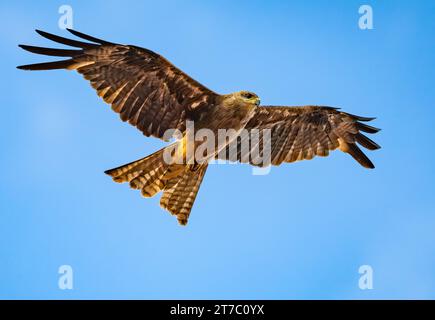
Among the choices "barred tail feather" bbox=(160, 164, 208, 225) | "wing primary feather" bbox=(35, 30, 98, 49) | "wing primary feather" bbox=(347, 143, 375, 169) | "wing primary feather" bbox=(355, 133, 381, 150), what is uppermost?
"wing primary feather" bbox=(35, 30, 98, 49)

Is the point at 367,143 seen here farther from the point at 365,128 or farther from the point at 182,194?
the point at 182,194

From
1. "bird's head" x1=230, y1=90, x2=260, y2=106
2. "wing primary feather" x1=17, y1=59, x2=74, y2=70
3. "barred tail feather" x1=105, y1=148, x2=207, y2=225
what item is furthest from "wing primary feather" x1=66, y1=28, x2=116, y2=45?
"bird's head" x1=230, y1=90, x2=260, y2=106

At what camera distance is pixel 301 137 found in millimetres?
15914

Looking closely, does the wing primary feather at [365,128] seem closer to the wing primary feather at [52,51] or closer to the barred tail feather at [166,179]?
the barred tail feather at [166,179]

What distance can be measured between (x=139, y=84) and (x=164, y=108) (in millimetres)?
704

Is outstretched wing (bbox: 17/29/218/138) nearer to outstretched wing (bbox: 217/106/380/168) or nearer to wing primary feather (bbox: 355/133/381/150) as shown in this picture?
outstretched wing (bbox: 217/106/380/168)

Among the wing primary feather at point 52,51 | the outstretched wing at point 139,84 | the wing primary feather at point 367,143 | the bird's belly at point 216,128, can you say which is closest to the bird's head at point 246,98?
the bird's belly at point 216,128

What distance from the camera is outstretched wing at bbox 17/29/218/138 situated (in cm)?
1382

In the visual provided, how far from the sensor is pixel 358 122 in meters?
15.8

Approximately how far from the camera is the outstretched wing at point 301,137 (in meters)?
15.7

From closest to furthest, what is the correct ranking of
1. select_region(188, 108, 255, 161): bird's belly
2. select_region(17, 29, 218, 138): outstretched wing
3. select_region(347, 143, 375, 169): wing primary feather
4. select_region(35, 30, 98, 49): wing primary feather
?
select_region(35, 30, 98, 49): wing primary feather → select_region(17, 29, 218, 138): outstretched wing → select_region(188, 108, 255, 161): bird's belly → select_region(347, 143, 375, 169): wing primary feather

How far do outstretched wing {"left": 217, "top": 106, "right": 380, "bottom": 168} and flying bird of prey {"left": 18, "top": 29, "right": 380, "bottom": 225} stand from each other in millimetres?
23
